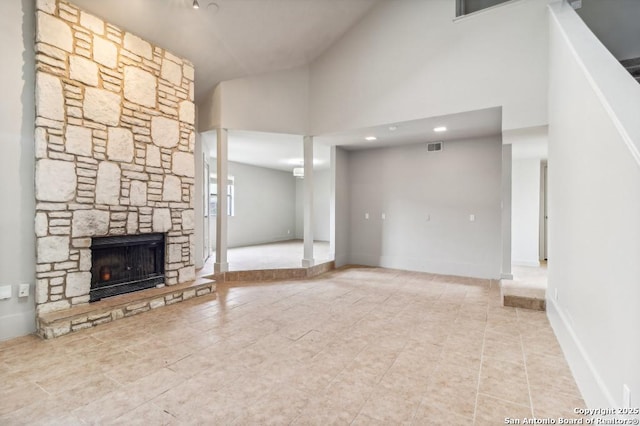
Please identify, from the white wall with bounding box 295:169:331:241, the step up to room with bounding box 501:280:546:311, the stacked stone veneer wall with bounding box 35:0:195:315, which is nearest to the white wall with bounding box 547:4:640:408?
the step up to room with bounding box 501:280:546:311

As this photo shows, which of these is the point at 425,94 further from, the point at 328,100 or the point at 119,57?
the point at 119,57

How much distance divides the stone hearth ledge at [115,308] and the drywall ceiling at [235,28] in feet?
10.7

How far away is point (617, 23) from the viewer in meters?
4.49

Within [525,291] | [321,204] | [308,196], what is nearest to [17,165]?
[308,196]

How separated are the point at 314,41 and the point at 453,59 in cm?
230

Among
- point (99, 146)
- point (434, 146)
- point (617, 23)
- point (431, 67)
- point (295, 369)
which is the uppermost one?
point (617, 23)

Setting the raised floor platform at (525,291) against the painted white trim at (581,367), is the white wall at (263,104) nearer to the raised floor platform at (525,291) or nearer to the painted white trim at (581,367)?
the raised floor platform at (525,291)

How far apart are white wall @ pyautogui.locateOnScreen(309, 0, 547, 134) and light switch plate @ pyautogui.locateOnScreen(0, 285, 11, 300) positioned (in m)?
4.62

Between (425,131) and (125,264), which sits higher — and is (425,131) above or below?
above

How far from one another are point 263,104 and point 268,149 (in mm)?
1844

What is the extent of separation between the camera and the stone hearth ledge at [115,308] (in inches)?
116

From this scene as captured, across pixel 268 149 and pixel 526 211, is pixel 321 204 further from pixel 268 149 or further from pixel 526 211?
pixel 526 211

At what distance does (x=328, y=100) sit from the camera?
551 cm

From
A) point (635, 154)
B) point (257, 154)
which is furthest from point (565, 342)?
point (257, 154)
